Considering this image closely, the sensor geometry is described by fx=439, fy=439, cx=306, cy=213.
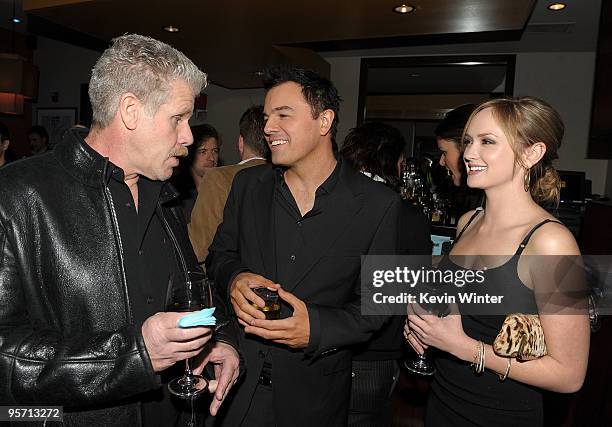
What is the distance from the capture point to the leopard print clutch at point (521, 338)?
4.42 ft

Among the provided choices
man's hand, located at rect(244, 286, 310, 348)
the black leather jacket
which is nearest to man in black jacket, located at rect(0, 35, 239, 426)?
the black leather jacket

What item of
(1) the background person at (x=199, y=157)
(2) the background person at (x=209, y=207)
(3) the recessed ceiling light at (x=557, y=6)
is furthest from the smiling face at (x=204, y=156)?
(3) the recessed ceiling light at (x=557, y=6)

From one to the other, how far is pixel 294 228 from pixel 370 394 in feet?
3.33

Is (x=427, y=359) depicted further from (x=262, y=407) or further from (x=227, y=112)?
(x=227, y=112)

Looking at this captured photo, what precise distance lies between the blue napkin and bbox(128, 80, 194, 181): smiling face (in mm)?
546

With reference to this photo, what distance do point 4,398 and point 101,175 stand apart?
24.8 inches

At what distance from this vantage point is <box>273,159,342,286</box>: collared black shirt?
1.78m

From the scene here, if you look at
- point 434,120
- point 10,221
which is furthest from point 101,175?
point 434,120

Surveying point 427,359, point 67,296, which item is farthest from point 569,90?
point 67,296

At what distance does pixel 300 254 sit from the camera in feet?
5.87

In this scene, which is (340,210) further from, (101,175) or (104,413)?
(104,413)

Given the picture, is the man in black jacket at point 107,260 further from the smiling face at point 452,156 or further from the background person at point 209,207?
the smiling face at point 452,156

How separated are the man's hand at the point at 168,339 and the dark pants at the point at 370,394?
1297 mm

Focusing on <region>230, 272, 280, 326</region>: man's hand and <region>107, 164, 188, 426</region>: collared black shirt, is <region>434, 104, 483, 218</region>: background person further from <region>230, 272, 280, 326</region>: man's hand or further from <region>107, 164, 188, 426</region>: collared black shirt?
<region>107, 164, 188, 426</region>: collared black shirt
